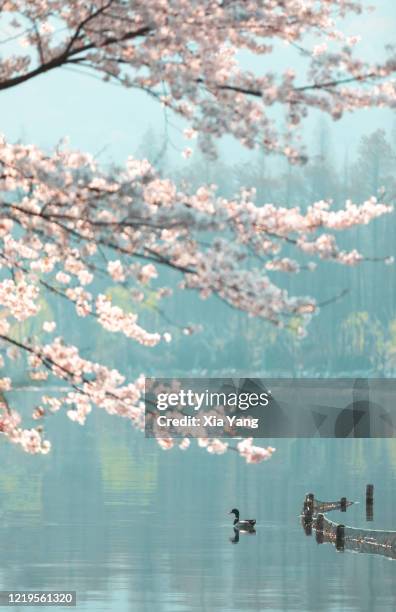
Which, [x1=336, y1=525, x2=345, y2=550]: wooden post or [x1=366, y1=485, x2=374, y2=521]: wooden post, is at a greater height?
[x1=366, y1=485, x2=374, y2=521]: wooden post

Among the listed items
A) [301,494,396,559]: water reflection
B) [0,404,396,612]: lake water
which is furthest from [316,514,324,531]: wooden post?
[0,404,396,612]: lake water

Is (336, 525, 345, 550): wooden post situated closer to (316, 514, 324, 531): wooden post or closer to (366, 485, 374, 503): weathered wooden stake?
(316, 514, 324, 531): wooden post

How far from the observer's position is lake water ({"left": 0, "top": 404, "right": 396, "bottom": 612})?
96.4 feet

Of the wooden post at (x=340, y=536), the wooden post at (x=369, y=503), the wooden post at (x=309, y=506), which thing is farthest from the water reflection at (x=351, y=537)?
the wooden post at (x=369, y=503)

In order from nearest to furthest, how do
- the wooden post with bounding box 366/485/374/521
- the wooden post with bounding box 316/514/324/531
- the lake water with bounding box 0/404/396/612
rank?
the lake water with bounding box 0/404/396/612 → the wooden post with bounding box 316/514/324/531 → the wooden post with bounding box 366/485/374/521

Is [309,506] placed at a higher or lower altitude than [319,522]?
higher

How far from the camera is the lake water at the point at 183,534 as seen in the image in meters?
29.4

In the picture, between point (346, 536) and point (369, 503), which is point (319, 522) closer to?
point (346, 536)

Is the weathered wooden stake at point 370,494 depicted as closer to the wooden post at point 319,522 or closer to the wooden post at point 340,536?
the wooden post at point 319,522

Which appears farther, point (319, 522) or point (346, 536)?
point (319, 522)

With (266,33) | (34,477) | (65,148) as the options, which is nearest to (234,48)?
(266,33)

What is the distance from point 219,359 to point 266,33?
135234 millimetres

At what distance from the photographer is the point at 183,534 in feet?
127

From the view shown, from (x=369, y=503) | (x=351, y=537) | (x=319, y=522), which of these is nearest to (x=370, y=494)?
(x=369, y=503)
